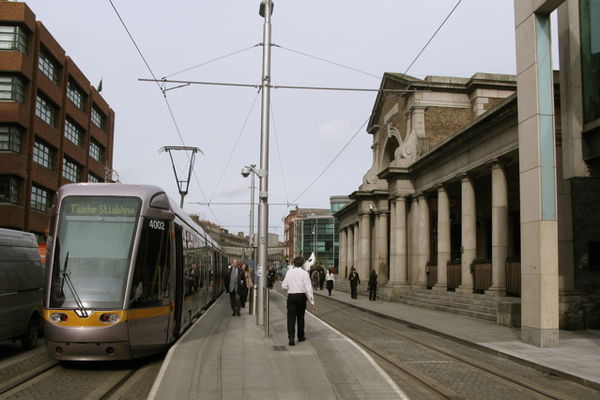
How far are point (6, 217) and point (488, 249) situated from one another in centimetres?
2742

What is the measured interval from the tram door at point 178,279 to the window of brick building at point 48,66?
31625 millimetres

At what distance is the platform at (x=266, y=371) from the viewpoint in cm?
729

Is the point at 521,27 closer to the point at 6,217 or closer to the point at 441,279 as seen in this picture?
the point at 441,279

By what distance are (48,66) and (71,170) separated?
878 cm

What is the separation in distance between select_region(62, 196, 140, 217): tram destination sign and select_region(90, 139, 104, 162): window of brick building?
4354 centimetres

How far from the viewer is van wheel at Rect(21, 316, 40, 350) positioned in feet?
38.3

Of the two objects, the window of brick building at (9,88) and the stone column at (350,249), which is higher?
the window of brick building at (9,88)

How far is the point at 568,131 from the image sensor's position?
14.0 metres

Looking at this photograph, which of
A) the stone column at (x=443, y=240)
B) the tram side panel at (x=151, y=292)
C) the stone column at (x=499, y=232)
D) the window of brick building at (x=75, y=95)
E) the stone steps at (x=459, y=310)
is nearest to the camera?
the tram side panel at (x=151, y=292)

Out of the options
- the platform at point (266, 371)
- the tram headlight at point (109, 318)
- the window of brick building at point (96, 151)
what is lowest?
the platform at point (266, 371)

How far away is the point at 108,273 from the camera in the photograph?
9.08 metres

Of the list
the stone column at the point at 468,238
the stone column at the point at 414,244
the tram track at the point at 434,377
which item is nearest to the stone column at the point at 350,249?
the stone column at the point at 414,244

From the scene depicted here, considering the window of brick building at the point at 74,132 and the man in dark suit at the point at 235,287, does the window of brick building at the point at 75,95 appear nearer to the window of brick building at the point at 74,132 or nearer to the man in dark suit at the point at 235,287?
the window of brick building at the point at 74,132

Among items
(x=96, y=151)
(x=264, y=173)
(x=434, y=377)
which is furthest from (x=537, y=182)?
(x=96, y=151)
